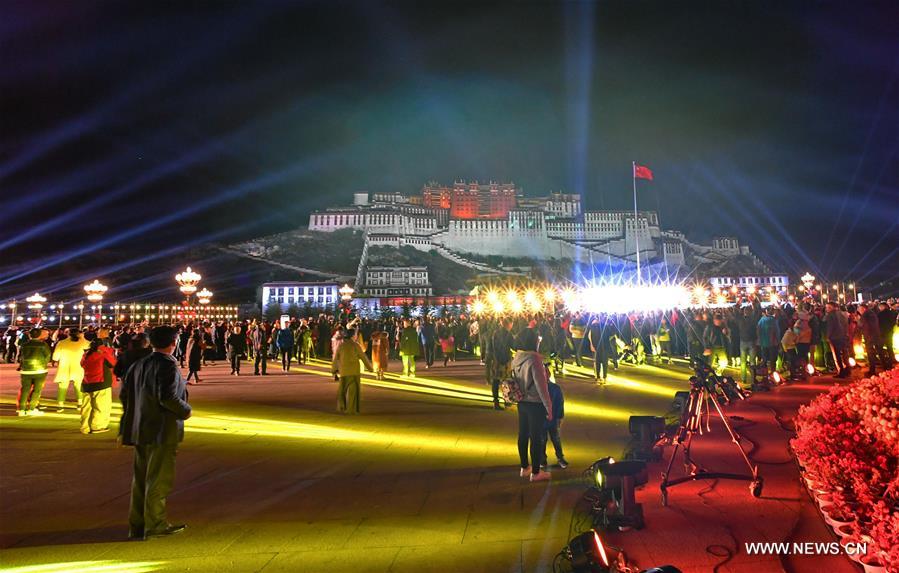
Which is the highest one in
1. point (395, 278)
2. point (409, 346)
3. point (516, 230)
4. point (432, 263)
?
point (516, 230)

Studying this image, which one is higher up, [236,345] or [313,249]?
[313,249]

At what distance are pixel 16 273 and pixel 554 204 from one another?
93.3 meters

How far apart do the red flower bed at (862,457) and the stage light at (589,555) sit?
118 centimetres

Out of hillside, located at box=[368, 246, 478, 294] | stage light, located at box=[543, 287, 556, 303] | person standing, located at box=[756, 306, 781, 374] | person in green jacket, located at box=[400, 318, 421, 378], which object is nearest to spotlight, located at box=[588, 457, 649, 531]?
person standing, located at box=[756, 306, 781, 374]

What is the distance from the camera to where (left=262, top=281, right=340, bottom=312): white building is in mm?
83062

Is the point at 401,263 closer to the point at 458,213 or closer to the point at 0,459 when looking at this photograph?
the point at 458,213

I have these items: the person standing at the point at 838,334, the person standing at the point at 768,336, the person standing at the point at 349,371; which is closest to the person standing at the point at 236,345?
the person standing at the point at 349,371

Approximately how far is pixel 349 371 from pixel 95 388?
11.7 ft

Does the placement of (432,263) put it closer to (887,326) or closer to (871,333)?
(887,326)

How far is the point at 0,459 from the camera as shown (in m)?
5.84

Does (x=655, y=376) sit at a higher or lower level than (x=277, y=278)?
lower

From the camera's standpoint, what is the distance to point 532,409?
4.76 metres

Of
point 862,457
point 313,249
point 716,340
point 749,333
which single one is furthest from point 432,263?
point 862,457

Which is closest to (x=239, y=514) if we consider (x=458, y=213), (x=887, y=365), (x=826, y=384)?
(x=826, y=384)
